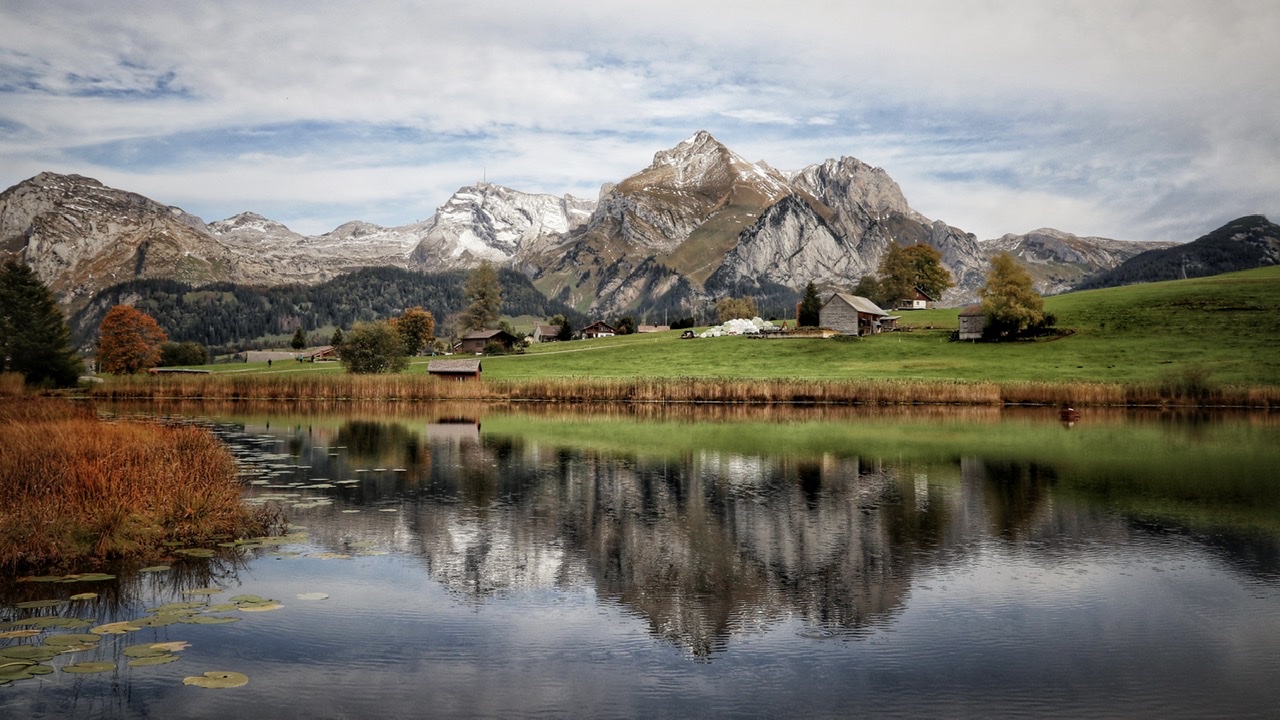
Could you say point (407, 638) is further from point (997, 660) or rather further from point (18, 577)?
point (997, 660)

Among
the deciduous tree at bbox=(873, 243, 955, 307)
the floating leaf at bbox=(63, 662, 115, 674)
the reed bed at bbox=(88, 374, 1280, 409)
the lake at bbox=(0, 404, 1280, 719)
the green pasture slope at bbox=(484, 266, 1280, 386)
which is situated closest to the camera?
the lake at bbox=(0, 404, 1280, 719)

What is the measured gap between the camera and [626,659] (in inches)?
648

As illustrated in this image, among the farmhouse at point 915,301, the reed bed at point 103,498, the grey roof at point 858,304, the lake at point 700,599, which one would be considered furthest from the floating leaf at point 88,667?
the farmhouse at point 915,301

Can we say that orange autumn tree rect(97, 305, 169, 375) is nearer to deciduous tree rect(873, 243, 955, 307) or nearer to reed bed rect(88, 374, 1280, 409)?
reed bed rect(88, 374, 1280, 409)

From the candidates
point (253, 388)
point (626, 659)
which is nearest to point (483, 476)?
point (626, 659)

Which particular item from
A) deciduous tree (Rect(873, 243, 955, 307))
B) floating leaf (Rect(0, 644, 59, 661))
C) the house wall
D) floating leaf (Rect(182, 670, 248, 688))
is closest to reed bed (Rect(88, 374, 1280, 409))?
the house wall

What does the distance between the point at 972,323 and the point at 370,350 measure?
8294 centimetres

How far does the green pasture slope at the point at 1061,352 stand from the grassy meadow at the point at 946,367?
0.72ft

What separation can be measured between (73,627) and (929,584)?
18663 mm

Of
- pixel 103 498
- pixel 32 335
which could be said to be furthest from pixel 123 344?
pixel 103 498

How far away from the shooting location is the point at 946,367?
106 meters

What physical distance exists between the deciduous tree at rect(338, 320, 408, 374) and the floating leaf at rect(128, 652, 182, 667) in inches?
4107

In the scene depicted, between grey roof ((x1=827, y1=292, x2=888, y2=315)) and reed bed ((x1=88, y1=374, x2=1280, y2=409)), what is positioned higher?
grey roof ((x1=827, y1=292, x2=888, y2=315))

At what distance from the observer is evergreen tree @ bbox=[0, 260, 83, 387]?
9619 cm
